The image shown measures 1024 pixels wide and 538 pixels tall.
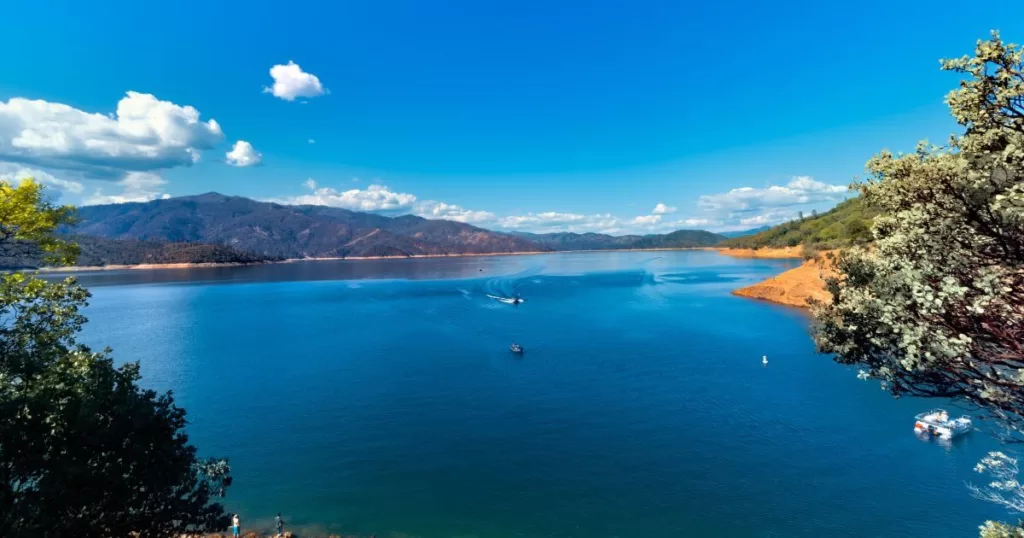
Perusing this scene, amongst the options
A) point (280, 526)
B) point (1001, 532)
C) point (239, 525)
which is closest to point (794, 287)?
point (1001, 532)

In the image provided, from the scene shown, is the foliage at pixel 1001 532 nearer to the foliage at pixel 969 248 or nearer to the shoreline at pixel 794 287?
the foliage at pixel 969 248

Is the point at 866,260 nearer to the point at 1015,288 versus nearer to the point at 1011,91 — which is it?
the point at 1015,288

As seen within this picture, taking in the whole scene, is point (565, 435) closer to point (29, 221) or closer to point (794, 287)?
point (29, 221)

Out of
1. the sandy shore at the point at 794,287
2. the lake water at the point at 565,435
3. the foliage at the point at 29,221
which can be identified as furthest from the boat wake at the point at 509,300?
the foliage at the point at 29,221

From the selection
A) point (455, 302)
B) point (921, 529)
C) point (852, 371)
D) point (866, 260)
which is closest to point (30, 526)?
point (866, 260)

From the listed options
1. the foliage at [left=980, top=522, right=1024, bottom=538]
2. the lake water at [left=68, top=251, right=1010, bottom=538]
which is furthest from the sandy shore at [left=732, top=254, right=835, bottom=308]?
the foliage at [left=980, top=522, right=1024, bottom=538]

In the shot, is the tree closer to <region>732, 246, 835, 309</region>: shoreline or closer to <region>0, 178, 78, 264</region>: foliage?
<region>0, 178, 78, 264</region>: foliage
